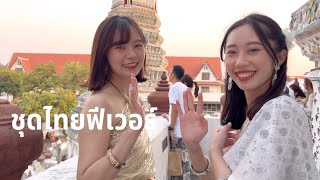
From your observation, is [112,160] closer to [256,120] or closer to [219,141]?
[219,141]

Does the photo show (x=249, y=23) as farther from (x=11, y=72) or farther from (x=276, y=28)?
(x=11, y=72)

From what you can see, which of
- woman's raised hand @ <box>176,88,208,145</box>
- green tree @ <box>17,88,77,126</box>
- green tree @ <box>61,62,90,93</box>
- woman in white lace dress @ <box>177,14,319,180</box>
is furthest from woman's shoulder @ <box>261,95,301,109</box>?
green tree @ <box>61,62,90,93</box>

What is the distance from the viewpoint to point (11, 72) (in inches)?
1316

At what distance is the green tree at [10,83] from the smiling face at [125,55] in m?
34.0

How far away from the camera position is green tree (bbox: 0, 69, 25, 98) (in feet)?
108

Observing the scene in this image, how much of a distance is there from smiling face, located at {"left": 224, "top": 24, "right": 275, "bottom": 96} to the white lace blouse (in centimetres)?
17

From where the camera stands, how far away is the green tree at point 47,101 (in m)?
27.0

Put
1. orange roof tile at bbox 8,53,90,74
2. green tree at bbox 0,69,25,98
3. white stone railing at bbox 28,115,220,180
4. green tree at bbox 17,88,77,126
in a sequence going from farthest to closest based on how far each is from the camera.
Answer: orange roof tile at bbox 8,53,90,74, green tree at bbox 0,69,25,98, green tree at bbox 17,88,77,126, white stone railing at bbox 28,115,220,180

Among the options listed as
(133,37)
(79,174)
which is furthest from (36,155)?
(133,37)

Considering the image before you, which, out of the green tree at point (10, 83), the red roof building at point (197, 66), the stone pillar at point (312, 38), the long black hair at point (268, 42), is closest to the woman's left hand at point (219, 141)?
the long black hair at point (268, 42)

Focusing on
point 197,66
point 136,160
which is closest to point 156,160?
point 136,160

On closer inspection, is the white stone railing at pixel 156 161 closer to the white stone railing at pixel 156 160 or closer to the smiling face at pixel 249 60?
the white stone railing at pixel 156 160

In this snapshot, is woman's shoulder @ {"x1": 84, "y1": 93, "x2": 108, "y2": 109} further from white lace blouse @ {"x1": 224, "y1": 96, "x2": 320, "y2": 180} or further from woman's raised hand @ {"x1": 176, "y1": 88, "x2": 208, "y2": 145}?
white lace blouse @ {"x1": 224, "y1": 96, "x2": 320, "y2": 180}

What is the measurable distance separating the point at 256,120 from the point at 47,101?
28.3 meters
